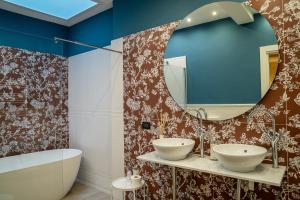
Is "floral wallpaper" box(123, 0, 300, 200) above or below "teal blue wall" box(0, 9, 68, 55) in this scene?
below

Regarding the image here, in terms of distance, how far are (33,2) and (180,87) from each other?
8.50ft

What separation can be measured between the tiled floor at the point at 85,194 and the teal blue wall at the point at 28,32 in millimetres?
2345

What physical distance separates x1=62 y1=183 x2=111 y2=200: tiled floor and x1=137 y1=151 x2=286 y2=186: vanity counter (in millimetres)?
1536

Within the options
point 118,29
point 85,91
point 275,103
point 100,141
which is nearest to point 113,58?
point 118,29

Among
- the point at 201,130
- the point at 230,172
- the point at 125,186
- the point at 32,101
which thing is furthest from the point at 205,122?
the point at 32,101

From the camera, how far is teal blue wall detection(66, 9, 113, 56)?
10.6ft

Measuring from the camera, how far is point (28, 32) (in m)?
3.47

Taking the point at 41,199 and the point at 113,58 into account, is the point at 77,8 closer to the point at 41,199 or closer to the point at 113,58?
the point at 113,58

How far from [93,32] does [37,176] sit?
230 centimetres

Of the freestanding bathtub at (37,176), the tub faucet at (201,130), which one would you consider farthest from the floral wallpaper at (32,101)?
the tub faucet at (201,130)

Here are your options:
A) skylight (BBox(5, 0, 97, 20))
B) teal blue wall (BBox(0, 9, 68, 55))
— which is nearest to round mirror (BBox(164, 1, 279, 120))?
skylight (BBox(5, 0, 97, 20))

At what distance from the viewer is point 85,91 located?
3.63 m

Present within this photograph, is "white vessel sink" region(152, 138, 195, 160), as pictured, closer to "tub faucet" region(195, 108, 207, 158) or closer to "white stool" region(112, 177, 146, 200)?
"tub faucet" region(195, 108, 207, 158)

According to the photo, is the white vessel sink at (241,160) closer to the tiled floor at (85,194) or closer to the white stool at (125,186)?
Result: the white stool at (125,186)
